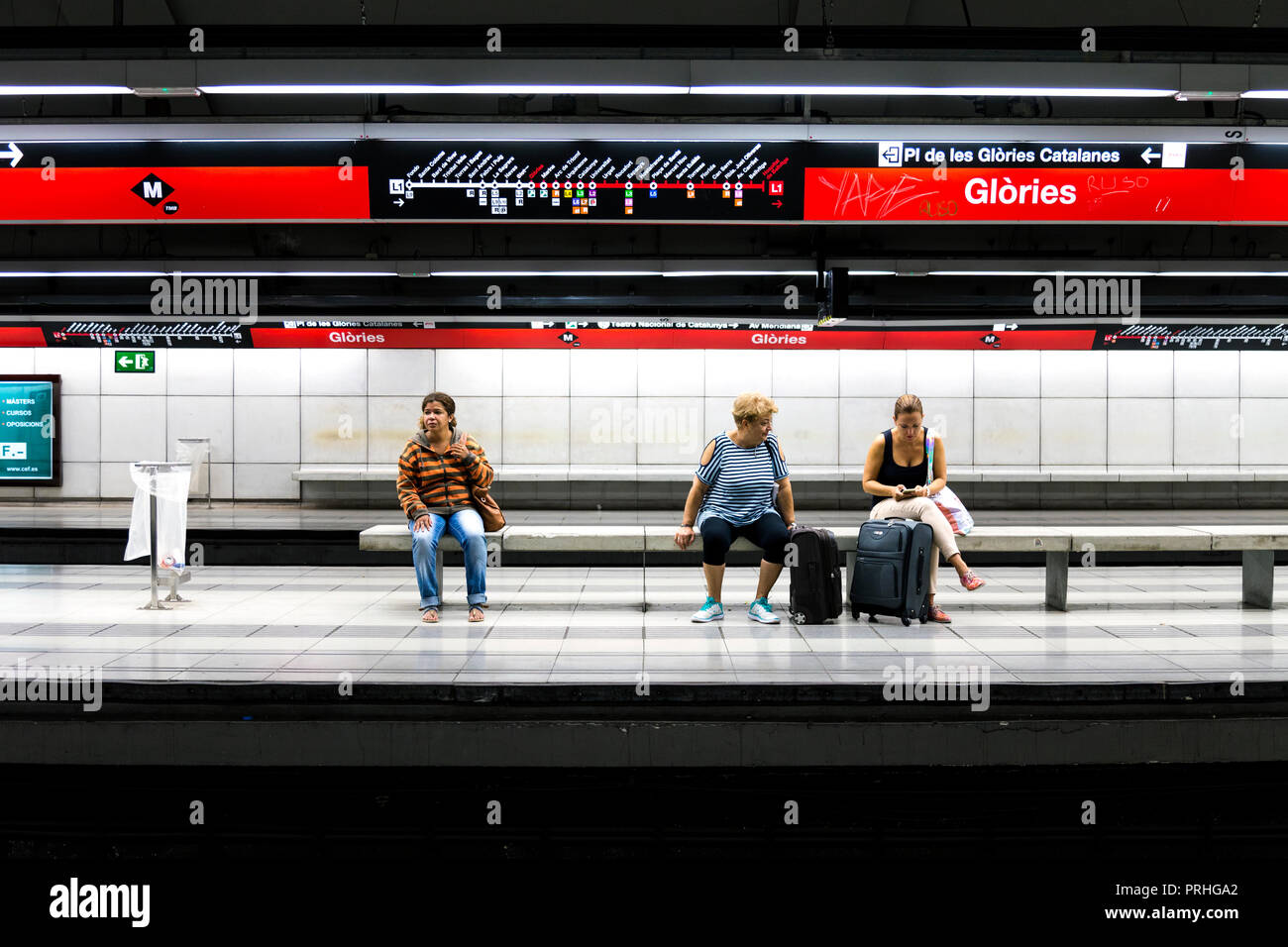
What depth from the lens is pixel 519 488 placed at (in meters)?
13.9

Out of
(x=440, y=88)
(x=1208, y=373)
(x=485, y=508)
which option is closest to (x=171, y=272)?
(x=485, y=508)

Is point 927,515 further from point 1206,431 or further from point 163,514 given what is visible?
point 1206,431

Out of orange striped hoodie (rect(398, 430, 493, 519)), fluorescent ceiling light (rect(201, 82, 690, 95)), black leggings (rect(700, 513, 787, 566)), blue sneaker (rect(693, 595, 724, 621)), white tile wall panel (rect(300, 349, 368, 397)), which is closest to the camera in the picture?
fluorescent ceiling light (rect(201, 82, 690, 95))

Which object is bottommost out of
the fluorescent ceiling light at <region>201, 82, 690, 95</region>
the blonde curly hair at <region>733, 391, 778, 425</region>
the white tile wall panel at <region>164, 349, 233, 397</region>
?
the blonde curly hair at <region>733, 391, 778, 425</region>

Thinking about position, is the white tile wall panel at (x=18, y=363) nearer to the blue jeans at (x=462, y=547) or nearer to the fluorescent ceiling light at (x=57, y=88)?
the fluorescent ceiling light at (x=57, y=88)

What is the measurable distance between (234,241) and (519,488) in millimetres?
5183

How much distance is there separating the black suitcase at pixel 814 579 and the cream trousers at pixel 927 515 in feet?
1.50

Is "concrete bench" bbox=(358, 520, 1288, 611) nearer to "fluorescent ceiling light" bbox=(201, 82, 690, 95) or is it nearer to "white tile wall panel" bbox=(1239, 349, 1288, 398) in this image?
"fluorescent ceiling light" bbox=(201, 82, 690, 95)

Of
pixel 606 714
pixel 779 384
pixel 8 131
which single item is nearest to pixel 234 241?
pixel 8 131

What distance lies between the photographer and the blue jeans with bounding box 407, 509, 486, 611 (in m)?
5.87

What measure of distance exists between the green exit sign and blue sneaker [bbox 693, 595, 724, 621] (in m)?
11.5

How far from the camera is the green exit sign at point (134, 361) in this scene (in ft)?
45.4

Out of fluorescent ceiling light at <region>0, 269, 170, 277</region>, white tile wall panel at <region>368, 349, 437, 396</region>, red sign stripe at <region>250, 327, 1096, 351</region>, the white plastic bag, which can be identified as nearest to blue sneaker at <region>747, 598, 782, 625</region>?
the white plastic bag

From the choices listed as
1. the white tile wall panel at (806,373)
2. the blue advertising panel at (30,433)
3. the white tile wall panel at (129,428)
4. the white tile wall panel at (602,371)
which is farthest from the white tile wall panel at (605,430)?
the blue advertising panel at (30,433)
